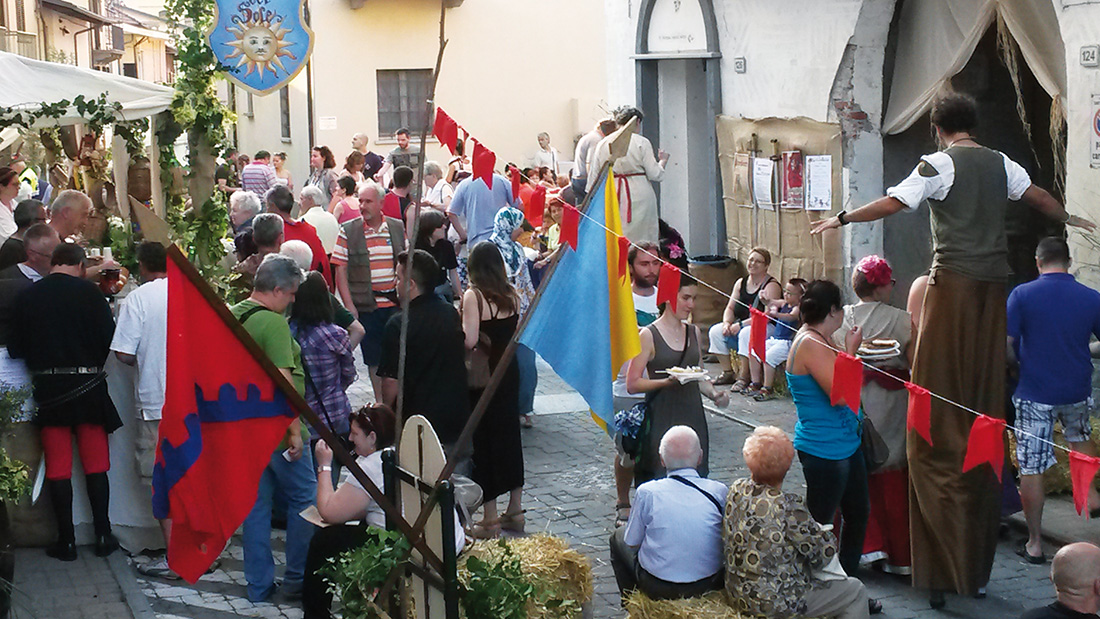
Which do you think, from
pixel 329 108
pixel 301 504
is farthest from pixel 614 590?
pixel 329 108

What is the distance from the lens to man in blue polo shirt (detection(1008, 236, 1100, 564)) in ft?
25.4

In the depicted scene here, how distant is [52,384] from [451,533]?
184 inches

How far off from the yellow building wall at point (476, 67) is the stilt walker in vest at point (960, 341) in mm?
21279

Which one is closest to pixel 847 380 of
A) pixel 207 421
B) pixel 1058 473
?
pixel 1058 473

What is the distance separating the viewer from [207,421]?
15.2 feet

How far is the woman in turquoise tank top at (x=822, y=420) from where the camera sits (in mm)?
7098

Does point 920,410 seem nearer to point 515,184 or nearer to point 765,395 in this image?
point 765,395

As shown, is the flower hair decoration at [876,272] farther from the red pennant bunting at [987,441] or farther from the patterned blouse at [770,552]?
the patterned blouse at [770,552]

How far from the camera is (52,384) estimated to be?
8000mm

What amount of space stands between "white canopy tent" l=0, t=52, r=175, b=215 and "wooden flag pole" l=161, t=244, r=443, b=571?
6073mm

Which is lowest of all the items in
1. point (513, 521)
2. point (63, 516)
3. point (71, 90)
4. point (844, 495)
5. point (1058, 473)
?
point (513, 521)

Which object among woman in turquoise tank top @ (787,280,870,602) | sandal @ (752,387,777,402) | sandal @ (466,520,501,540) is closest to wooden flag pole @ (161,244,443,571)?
woman in turquoise tank top @ (787,280,870,602)

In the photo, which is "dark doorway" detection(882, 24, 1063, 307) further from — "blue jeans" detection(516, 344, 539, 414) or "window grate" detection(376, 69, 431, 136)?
"window grate" detection(376, 69, 431, 136)

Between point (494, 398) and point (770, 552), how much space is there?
2801mm
